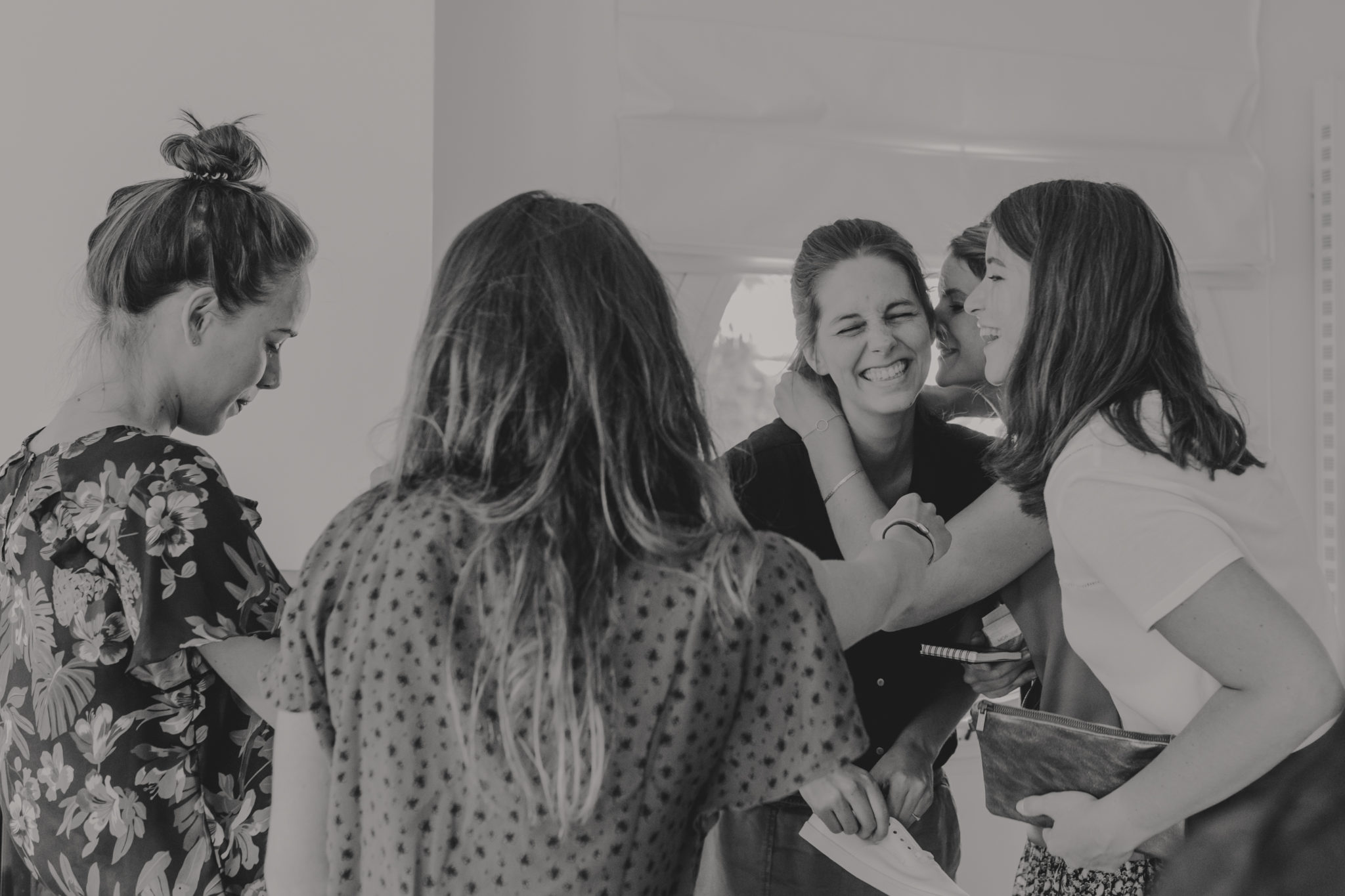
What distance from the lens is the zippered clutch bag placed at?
4.58ft

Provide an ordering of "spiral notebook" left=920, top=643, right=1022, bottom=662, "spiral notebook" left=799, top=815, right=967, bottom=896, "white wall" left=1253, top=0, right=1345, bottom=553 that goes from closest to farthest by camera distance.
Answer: "spiral notebook" left=799, top=815, right=967, bottom=896 → "spiral notebook" left=920, top=643, right=1022, bottom=662 → "white wall" left=1253, top=0, right=1345, bottom=553

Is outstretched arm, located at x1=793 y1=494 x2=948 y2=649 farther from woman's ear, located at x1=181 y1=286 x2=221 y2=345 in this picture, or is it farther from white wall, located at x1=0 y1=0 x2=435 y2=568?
white wall, located at x1=0 y1=0 x2=435 y2=568

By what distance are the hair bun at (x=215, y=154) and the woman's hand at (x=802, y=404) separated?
103cm

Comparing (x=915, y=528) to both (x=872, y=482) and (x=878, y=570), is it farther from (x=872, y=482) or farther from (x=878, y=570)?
(x=872, y=482)

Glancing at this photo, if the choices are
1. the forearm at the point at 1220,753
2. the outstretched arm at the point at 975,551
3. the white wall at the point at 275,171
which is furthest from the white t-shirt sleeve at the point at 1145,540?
the white wall at the point at 275,171

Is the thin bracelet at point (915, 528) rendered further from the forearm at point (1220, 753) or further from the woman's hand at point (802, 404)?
the woman's hand at point (802, 404)

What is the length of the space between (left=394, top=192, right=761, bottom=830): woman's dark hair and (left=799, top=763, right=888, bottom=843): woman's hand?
677 millimetres

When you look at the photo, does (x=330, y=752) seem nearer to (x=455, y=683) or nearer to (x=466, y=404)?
(x=455, y=683)

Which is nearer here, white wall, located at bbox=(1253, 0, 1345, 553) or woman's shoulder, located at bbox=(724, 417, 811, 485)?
woman's shoulder, located at bbox=(724, 417, 811, 485)

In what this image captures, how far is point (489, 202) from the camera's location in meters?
2.94

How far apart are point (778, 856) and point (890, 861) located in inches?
17.5

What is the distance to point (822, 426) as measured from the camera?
6.83 ft

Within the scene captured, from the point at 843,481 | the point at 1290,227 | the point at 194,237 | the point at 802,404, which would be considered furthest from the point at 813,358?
the point at 1290,227

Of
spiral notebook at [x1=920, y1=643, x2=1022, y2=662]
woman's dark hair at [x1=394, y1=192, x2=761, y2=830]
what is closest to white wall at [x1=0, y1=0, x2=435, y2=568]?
spiral notebook at [x1=920, y1=643, x2=1022, y2=662]
